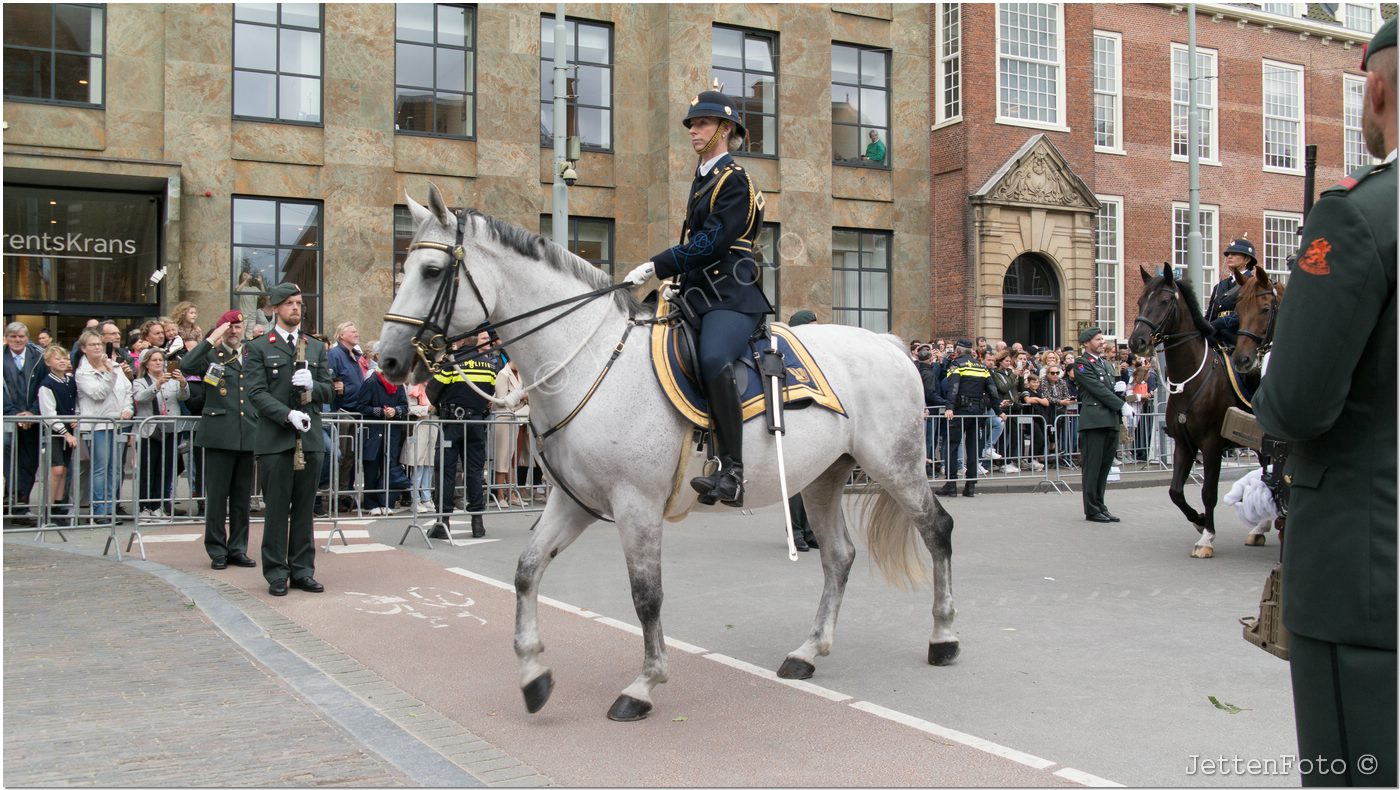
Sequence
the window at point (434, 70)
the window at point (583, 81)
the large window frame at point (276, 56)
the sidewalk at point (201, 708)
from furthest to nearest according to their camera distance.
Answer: the window at point (583, 81) → the window at point (434, 70) → the large window frame at point (276, 56) → the sidewalk at point (201, 708)

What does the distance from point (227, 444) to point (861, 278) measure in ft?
67.4

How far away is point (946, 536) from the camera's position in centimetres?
683

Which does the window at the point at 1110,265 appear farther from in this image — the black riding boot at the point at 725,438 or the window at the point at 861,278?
the black riding boot at the point at 725,438

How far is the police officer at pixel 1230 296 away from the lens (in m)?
10.9

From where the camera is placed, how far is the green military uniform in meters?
13.9

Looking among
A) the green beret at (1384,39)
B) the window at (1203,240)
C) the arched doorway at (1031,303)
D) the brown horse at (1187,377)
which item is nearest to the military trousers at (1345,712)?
the green beret at (1384,39)

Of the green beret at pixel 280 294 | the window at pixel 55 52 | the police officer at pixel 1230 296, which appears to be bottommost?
the green beret at pixel 280 294

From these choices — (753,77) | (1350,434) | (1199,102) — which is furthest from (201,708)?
(1199,102)

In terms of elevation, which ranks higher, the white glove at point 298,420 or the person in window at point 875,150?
the person in window at point 875,150

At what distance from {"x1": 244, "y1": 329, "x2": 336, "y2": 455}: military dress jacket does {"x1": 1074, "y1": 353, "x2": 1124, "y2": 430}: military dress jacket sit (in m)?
9.58

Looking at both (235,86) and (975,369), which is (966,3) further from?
(235,86)

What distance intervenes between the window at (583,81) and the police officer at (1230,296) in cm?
1579

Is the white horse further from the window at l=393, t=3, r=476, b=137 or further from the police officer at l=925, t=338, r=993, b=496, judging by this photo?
the window at l=393, t=3, r=476, b=137

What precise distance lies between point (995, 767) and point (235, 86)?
70.6 feet
